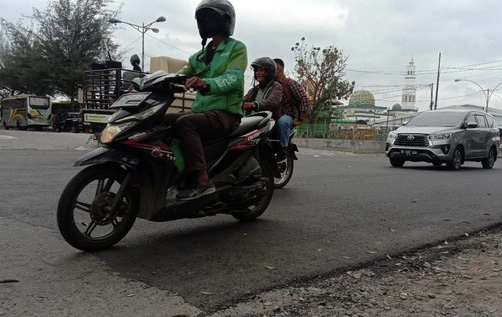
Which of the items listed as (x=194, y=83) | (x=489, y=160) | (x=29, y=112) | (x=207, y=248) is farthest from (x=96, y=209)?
(x=29, y=112)

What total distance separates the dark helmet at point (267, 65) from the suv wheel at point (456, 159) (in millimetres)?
8413

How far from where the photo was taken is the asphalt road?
9.92 feet

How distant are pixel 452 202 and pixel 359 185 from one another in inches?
70.9

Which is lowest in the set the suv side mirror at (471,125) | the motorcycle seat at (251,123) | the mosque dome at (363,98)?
the motorcycle seat at (251,123)

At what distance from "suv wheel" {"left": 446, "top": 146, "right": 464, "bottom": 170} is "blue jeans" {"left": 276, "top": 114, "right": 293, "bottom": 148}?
25.8 ft

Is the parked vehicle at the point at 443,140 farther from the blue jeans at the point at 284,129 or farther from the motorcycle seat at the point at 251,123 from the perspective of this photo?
the motorcycle seat at the point at 251,123

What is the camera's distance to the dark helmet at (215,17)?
4238mm

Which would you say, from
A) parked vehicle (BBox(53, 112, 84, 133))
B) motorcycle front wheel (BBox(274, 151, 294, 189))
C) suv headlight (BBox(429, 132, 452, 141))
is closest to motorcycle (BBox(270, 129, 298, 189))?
motorcycle front wheel (BBox(274, 151, 294, 189))

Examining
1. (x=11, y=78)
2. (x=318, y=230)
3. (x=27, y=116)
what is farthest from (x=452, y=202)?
(x=11, y=78)

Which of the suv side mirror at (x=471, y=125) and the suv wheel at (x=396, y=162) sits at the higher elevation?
the suv side mirror at (x=471, y=125)

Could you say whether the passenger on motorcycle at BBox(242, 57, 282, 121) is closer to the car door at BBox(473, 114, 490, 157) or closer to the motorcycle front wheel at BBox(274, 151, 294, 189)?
the motorcycle front wheel at BBox(274, 151, 294, 189)

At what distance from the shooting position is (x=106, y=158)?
12.2 ft

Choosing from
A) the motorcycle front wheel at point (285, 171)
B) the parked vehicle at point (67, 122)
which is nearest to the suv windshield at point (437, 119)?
the motorcycle front wheel at point (285, 171)

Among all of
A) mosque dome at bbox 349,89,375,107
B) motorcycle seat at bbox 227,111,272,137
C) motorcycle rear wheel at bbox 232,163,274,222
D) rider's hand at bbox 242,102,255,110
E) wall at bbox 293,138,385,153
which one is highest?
mosque dome at bbox 349,89,375,107
